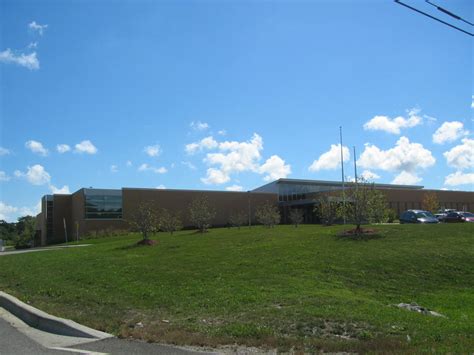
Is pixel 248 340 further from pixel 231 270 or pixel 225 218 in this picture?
pixel 225 218

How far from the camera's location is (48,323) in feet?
30.6

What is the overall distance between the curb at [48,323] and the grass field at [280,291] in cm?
38

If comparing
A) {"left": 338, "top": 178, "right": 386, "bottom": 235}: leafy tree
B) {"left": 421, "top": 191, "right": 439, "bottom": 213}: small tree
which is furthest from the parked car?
{"left": 421, "top": 191, "right": 439, "bottom": 213}: small tree

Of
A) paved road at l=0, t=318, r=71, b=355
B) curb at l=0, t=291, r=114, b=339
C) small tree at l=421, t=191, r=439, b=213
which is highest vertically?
small tree at l=421, t=191, r=439, b=213

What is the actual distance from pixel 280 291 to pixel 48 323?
16.3ft

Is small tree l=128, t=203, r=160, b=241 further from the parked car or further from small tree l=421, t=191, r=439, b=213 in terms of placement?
small tree l=421, t=191, r=439, b=213

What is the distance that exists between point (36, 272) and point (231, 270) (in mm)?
8405

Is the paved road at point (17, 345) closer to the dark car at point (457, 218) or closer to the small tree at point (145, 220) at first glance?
the small tree at point (145, 220)

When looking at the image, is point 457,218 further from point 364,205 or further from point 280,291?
point 280,291

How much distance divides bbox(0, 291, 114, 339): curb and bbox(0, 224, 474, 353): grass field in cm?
38

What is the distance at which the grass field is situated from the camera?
7.81 m

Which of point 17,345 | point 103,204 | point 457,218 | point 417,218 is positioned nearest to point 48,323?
point 17,345

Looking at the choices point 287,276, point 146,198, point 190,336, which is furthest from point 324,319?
point 146,198

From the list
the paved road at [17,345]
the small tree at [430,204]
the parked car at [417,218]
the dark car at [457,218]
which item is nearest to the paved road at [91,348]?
the paved road at [17,345]
